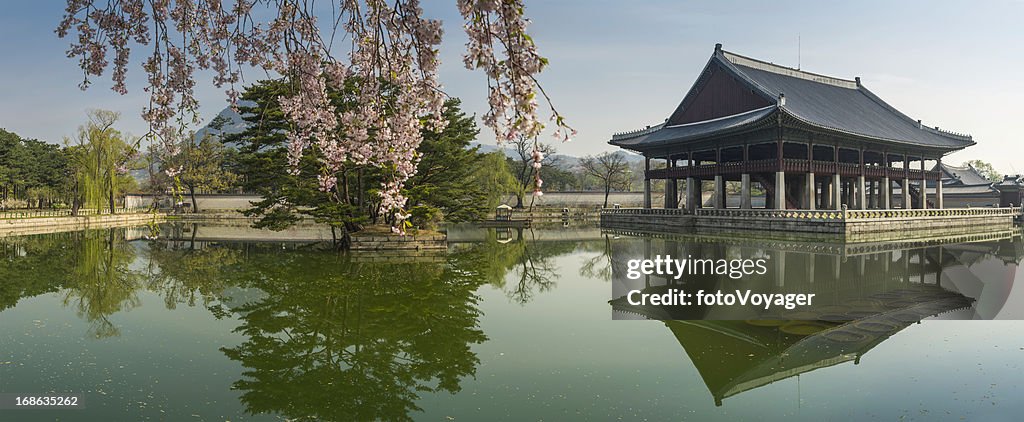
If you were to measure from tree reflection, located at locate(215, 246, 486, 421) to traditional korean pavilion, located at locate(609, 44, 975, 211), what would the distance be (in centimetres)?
2545

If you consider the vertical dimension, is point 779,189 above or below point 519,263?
above

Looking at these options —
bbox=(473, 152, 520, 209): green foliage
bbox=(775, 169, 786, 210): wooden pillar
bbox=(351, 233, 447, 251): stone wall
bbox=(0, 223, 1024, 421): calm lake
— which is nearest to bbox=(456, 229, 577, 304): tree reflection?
bbox=(0, 223, 1024, 421): calm lake

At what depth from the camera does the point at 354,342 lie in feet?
29.7

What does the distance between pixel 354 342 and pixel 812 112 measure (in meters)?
35.5

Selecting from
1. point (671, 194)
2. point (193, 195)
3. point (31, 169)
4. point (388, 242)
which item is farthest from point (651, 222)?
point (31, 169)

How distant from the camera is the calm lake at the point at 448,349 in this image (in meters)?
6.36

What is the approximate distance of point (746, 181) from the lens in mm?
36406

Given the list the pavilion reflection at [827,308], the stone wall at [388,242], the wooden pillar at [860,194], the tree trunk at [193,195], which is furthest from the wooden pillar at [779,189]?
the tree trunk at [193,195]

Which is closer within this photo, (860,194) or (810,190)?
(810,190)

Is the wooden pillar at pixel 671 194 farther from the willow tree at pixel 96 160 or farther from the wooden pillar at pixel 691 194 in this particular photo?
the willow tree at pixel 96 160

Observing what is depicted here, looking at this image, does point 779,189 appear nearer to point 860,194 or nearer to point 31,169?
point 860,194

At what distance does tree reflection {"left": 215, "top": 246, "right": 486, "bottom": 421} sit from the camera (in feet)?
21.7

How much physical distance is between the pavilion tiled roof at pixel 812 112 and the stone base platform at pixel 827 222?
15.8 ft

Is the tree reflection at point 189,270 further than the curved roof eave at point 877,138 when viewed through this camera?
No
